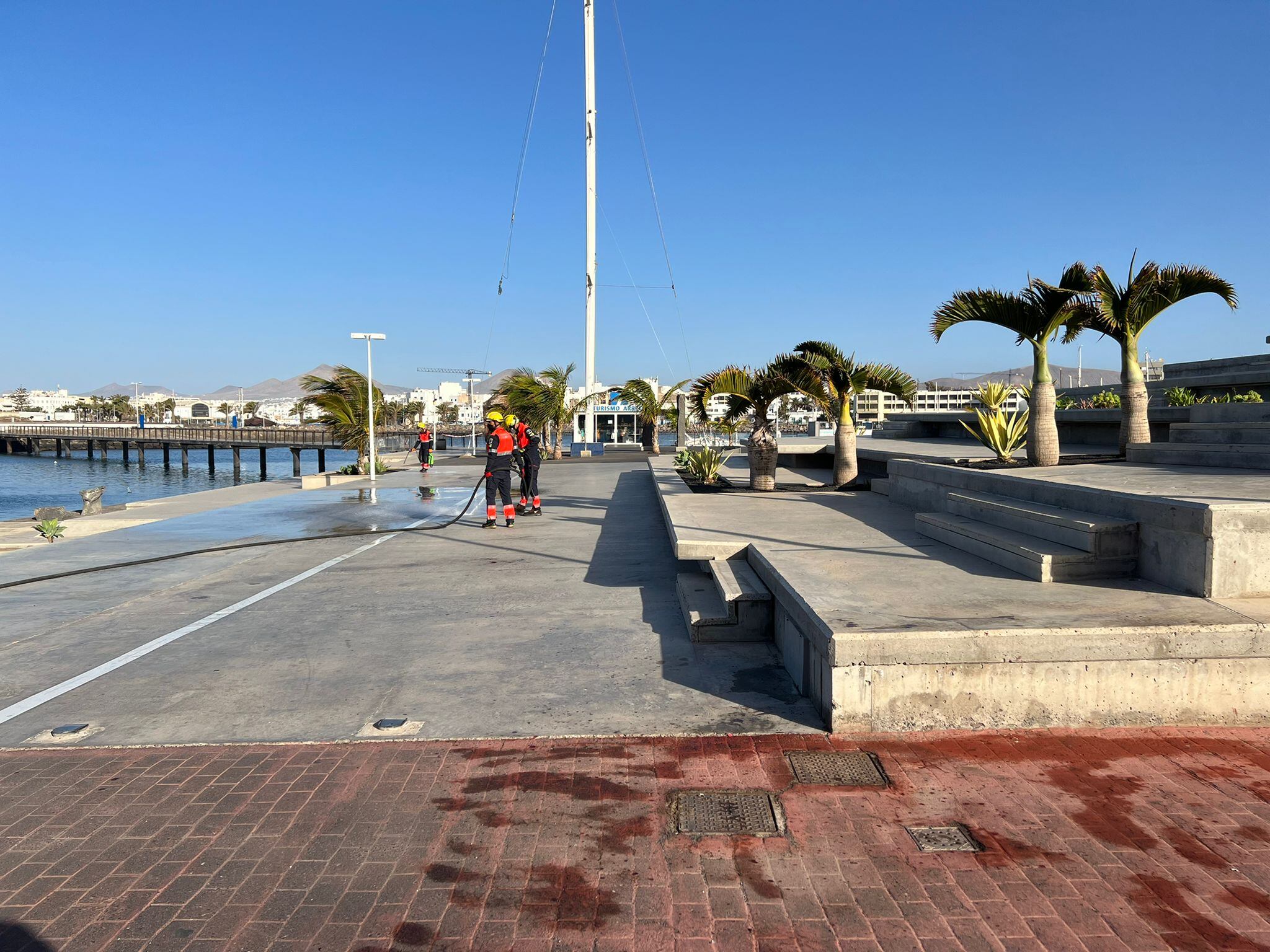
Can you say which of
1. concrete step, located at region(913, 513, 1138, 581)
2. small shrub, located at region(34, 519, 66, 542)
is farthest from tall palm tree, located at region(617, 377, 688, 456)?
concrete step, located at region(913, 513, 1138, 581)

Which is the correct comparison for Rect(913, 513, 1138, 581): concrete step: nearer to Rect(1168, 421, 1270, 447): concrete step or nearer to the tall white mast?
Rect(1168, 421, 1270, 447): concrete step

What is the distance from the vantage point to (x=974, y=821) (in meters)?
3.22

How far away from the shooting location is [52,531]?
13.2 meters

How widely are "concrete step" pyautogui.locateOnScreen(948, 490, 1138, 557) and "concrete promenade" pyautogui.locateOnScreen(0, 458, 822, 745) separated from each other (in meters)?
2.25

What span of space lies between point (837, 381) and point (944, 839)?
1059 centimetres

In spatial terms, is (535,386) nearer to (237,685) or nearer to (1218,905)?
(237,685)

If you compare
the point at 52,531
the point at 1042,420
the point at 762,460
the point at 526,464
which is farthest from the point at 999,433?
the point at 52,531

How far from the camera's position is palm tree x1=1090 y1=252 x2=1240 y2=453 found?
9219mm

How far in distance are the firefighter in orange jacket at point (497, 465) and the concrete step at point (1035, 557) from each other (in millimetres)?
7142

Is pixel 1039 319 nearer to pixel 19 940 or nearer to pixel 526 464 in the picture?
pixel 526 464

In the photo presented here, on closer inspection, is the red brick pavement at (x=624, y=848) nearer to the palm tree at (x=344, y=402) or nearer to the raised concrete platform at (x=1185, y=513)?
the raised concrete platform at (x=1185, y=513)

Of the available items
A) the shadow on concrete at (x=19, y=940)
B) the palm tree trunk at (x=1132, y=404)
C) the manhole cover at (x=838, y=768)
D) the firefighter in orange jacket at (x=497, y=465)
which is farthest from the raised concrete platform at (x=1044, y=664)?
the firefighter in orange jacket at (x=497, y=465)

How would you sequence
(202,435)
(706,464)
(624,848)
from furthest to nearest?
(202,435) < (706,464) < (624,848)

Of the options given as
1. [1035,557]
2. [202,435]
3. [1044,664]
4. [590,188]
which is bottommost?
[1044,664]
